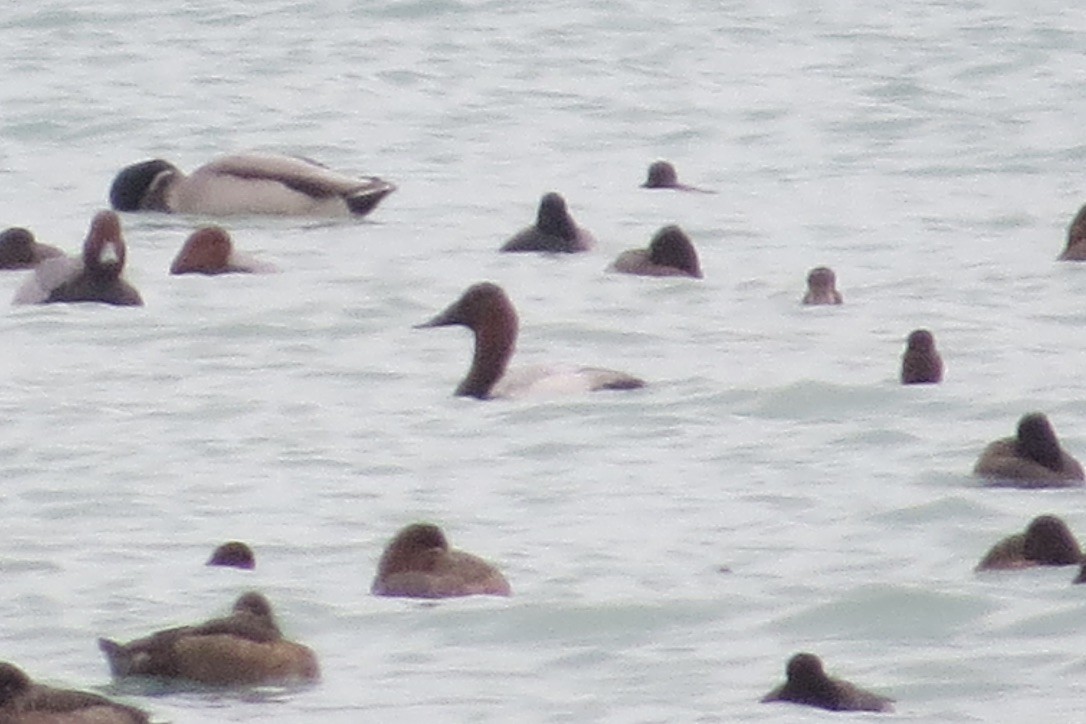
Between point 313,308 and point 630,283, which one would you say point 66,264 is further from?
point 630,283

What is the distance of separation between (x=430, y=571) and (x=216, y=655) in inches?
50.8

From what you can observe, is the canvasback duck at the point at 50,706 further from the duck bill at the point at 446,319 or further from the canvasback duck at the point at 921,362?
the duck bill at the point at 446,319

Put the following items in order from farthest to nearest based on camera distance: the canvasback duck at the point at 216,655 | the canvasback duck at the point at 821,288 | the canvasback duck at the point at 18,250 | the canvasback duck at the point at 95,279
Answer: the canvasback duck at the point at 18,250, the canvasback duck at the point at 95,279, the canvasback duck at the point at 821,288, the canvasback duck at the point at 216,655

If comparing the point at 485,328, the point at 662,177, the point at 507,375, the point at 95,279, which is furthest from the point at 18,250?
the point at 662,177

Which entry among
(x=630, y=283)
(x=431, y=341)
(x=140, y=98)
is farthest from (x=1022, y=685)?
(x=140, y=98)

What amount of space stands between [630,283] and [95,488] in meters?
5.54

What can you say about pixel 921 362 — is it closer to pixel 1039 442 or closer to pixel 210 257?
pixel 1039 442

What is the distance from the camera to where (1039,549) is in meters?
11.4

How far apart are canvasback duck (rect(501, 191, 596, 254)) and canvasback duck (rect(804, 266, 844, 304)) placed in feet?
6.50

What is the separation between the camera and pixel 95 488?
1302 cm

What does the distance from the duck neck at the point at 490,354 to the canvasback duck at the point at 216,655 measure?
5060 mm

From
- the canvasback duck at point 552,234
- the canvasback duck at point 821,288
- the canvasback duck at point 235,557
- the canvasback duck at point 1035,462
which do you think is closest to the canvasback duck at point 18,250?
the canvasback duck at point 552,234

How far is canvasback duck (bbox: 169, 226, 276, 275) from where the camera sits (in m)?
18.5

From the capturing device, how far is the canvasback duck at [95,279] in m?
17.4
